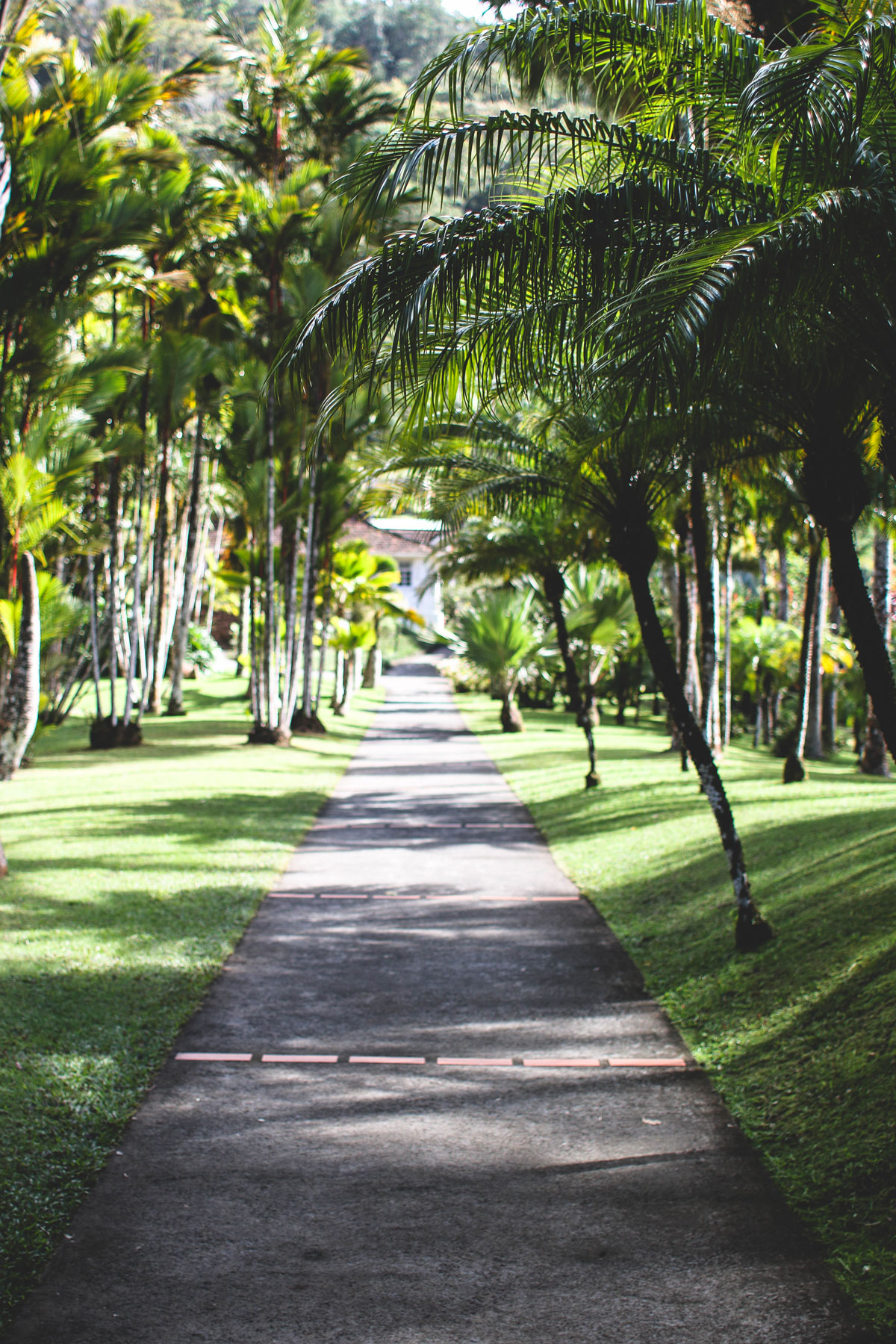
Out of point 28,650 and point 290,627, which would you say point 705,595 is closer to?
point 28,650

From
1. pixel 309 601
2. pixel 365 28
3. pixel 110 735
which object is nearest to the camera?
pixel 110 735

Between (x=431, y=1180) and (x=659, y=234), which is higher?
(x=659, y=234)

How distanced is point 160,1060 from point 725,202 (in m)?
4.90

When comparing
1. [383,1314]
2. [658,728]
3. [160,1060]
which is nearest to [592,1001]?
[160,1060]

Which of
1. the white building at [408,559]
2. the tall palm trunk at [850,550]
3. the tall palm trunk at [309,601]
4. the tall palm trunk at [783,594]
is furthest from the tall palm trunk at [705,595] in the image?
the white building at [408,559]

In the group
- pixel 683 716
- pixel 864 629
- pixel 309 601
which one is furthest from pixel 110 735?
pixel 864 629

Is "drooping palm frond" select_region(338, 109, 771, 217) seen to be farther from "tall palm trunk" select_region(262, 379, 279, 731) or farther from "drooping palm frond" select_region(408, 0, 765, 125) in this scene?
"tall palm trunk" select_region(262, 379, 279, 731)

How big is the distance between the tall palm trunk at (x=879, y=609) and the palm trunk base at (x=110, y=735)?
508 inches

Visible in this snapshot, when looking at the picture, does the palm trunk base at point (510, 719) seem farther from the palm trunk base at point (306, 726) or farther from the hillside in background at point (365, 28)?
the hillside in background at point (365, 28)

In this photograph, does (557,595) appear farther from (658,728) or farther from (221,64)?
(658,728)

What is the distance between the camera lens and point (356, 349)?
4711mm

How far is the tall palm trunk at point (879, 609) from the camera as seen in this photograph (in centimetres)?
1603

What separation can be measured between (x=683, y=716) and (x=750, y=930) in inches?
63.6

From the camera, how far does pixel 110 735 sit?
19422 millimetres
